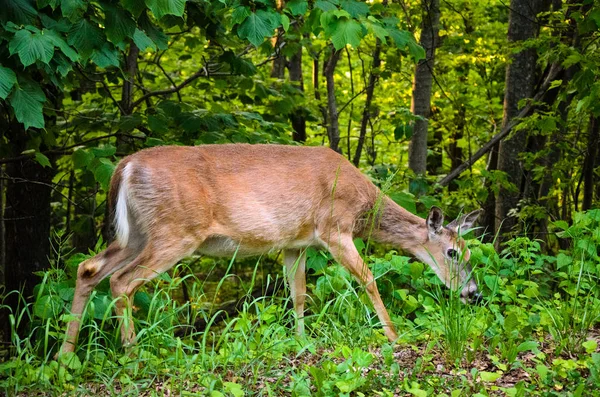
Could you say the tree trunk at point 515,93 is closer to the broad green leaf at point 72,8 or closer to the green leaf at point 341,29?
the green leaf at point 341,29

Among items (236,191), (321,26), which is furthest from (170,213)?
(321,26)

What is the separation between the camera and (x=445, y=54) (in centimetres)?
1216

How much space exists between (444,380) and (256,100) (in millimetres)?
5277

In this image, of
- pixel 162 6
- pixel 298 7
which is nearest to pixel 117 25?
pixel 162 6

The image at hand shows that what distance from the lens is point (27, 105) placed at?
5117 mm

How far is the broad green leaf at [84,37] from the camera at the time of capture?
5.28 meters

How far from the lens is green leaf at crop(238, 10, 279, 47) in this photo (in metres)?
5.65

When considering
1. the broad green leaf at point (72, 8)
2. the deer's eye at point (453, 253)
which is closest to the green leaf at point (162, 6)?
the broad green leaf at point (72, 8)

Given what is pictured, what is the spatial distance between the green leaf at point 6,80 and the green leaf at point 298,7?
2009mm

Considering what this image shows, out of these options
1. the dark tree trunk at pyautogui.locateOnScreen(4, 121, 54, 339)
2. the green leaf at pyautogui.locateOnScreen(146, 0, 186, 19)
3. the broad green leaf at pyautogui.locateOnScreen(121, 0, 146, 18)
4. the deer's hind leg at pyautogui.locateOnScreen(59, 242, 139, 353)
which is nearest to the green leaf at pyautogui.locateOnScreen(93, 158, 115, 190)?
the deer's hind leg at pyautogui.locateOnScreen(59, 242, 139, 353)

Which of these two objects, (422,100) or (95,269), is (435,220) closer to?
(422,100)

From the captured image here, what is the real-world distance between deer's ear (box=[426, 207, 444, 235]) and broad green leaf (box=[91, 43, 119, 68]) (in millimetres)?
3324

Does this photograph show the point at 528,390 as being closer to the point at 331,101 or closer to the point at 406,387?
the point at 406,387

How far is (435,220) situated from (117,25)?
358 centimetres
